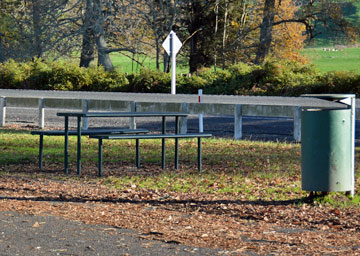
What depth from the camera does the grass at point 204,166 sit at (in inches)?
354

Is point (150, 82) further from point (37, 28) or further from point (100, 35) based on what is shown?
point (37, 28)

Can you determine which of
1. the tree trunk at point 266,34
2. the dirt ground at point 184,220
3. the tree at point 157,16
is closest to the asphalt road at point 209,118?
the dirt ground at point 184,220

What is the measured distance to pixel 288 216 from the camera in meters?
7.28

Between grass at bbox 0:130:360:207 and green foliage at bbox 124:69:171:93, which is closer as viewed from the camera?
grass at bbox 0:130:360:207

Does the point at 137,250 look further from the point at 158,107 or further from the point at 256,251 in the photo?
the point at 158,107

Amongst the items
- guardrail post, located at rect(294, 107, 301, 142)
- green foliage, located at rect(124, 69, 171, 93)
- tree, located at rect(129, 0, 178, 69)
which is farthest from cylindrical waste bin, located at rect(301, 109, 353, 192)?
tree, located at rect(129, 0, 178, 69)

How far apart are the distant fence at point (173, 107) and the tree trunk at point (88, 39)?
12509 mm

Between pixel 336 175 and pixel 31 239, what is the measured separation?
344cm

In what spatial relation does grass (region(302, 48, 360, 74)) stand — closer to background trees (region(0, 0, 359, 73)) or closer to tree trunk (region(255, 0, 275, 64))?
background trees (region(0, 0, 359, 73))

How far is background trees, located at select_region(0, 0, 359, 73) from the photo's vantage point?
33.2m

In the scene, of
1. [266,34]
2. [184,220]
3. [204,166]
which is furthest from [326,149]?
[266,34]

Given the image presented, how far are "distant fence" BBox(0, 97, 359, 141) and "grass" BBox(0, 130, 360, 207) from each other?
0.99 metres

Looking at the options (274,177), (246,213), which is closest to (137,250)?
(246,213)

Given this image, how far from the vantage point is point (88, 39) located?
3444 cm
